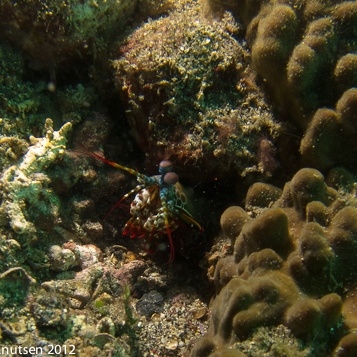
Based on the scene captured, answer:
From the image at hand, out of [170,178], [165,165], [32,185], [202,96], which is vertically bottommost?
[32,185]

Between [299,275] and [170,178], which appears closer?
[299,275]

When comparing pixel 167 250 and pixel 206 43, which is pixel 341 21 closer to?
pixel 206 43

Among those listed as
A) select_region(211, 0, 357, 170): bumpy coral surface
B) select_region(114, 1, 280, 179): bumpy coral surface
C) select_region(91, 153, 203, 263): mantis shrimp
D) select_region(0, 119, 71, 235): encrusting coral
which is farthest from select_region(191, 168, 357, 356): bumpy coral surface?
select_region(0, 119, 71, 235): encrusting coral

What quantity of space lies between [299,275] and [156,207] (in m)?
2.31

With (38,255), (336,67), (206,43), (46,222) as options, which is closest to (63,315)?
(38,255)

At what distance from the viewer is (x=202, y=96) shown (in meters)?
4.47

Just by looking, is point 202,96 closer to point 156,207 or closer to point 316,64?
point 316,64

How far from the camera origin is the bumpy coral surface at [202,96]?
443cm

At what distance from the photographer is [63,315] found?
331 centimetres

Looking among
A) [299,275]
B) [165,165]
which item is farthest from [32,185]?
[299,275]

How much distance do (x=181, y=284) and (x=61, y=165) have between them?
2.35 meters

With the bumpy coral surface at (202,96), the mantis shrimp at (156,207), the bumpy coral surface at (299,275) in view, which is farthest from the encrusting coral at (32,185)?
the bumpy coral surface at (299,275)

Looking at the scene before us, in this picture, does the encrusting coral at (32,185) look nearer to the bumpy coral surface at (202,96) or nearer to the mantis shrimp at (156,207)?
the mantis shrimp at (156,207)

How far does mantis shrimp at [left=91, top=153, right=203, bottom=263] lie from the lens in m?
4.58
